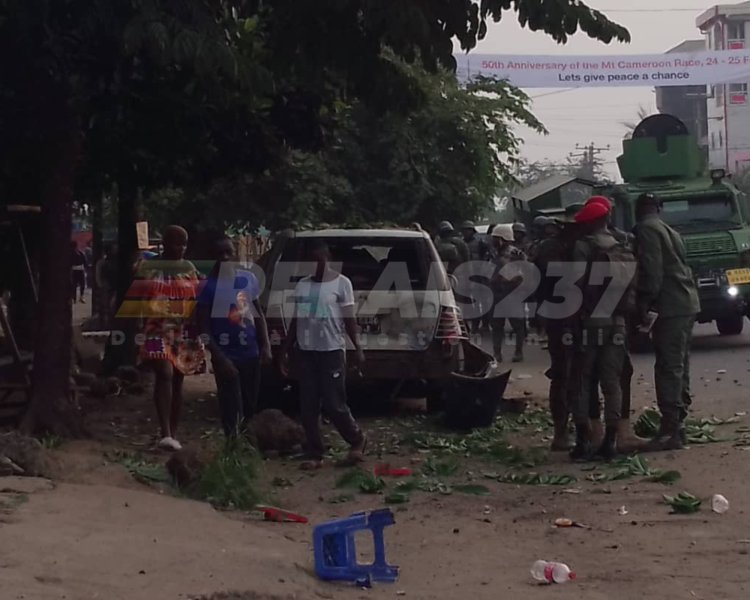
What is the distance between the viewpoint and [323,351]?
9.46 m

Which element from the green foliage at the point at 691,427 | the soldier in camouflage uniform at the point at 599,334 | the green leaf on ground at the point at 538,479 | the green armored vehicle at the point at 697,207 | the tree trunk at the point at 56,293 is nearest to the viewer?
the green leaf on ground at the point at 538,479

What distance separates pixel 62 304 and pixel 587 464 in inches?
165

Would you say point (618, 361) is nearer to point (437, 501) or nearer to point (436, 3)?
point (437, 501)

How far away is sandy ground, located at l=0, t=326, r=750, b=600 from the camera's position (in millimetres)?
5867

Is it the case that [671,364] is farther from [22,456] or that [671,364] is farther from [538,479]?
[22,456]

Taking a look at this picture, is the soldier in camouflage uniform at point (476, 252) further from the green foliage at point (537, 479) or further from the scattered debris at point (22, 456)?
the scattered debris at point (22, 456)

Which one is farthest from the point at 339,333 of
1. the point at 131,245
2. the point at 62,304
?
the point at 131,245

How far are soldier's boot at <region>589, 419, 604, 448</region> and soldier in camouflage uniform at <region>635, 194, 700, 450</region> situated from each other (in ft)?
1.27

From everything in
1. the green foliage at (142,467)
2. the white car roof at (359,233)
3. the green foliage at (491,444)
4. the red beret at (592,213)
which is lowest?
the green foliage at (491,444)

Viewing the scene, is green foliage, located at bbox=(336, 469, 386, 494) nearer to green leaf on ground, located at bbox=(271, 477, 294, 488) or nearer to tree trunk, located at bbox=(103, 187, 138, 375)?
green leaf on ground, located at bbox=(271, 477, 294, 488)

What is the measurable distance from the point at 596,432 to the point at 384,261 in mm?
2909

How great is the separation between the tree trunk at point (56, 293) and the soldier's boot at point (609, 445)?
13.0 ft

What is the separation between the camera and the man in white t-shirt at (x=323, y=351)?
31.0 feet

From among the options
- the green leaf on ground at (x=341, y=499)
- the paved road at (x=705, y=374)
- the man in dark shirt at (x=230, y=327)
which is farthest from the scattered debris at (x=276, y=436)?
the paved road at (x=705, y=374)
